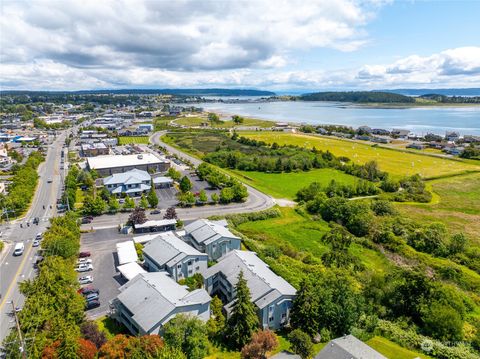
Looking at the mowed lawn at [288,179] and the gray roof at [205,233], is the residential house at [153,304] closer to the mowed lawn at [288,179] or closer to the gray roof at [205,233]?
the gray roof at [205,233]

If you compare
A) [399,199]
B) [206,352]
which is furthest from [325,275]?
[399,199]

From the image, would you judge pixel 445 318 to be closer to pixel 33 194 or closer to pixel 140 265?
pixel 140 265

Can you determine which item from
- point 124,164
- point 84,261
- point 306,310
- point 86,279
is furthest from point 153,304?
point 124,164

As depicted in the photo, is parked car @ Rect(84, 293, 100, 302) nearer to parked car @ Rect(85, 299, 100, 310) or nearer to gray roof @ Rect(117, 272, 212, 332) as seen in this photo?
parked car @ Rect(85, 299, 100, 310)

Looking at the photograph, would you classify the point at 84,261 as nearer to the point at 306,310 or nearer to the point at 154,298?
the point at 154,298

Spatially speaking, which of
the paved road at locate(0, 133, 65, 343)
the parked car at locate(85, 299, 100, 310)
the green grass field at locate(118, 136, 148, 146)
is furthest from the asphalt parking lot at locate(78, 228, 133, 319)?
the green grass field at locate(118, 136, 148, 146)

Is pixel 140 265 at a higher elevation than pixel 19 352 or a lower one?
lower
